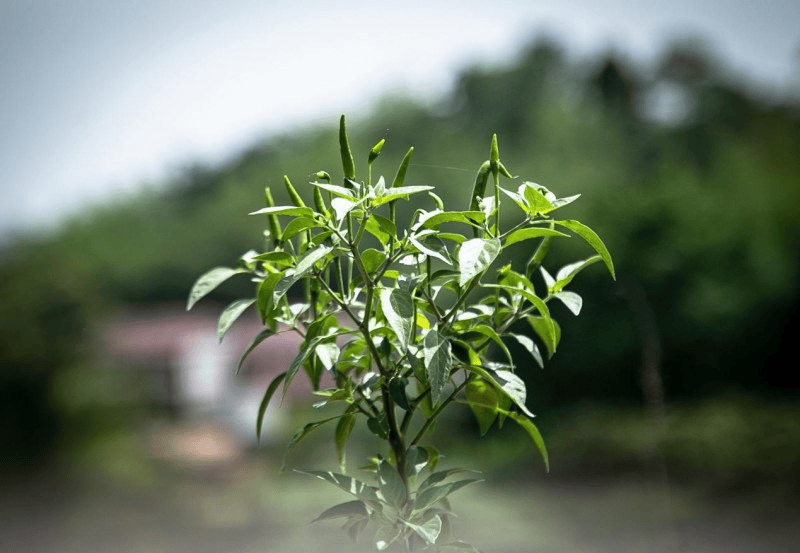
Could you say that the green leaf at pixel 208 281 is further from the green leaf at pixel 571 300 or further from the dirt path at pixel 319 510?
the dirt path at pixel 319 510

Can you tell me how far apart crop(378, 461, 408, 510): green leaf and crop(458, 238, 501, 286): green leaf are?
11cm

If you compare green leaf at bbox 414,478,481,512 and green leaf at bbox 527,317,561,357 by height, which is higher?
green leaf at bbox 527,317,561,357

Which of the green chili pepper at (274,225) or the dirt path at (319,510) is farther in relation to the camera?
the dirt path at (319,510)

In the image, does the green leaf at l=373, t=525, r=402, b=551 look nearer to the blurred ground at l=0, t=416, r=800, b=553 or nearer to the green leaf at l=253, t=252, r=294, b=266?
the green leaf at l=253, t=252, r=294, b=266

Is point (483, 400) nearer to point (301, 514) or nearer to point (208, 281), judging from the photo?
point (208, 281)

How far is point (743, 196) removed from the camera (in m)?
3.32

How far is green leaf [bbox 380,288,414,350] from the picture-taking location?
0.32 meters

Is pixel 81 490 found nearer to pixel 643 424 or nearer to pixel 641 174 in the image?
pixel 643 424

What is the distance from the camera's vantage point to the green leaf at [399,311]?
0.32m

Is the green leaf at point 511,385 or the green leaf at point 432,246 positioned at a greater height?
the green leaf at point 432,246

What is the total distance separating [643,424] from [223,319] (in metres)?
2.82

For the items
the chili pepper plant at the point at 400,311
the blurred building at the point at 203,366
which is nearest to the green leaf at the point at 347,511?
the chili pepper plant at the point at 400,311

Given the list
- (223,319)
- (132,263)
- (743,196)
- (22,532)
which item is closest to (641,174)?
(743,196)

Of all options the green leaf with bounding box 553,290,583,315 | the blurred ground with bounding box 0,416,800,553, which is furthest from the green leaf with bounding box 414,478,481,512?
the blurred ground with bounding box 0,416,800,553
